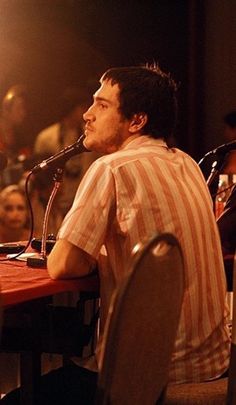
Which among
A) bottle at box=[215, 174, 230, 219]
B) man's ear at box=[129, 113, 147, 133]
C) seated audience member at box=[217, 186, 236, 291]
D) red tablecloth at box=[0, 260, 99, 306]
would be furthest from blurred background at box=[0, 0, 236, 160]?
red tablecloth at box=[0, 260, 99, 306]

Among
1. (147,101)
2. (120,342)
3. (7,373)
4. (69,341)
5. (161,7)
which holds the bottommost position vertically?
(7,373)

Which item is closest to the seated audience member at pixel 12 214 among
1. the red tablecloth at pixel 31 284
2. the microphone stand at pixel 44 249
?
the microphone stand at pixel 44 249

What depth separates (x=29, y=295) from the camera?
1.67 meters

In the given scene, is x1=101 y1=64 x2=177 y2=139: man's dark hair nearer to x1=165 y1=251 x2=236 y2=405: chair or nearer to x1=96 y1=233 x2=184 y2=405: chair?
x1=165 y1=251 x2=236 y2=405: chair

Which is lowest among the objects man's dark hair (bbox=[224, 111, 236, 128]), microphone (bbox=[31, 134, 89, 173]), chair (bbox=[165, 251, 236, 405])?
chair (bbox=[165, 251, 236, 405])

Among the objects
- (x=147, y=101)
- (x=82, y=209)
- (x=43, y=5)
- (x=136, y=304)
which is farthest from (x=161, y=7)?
(x=136, y=304)

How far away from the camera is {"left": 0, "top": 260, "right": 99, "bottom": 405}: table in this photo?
1673 mm

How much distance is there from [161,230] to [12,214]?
2.89m

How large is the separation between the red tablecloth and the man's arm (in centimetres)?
3

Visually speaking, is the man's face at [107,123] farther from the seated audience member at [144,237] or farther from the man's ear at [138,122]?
the seated audience member at [144,237]

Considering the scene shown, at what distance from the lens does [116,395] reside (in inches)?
45.4

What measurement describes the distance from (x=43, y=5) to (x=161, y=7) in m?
0.80

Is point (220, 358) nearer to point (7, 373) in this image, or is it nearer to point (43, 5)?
point (7, 373)

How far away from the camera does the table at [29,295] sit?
1.67 metres
